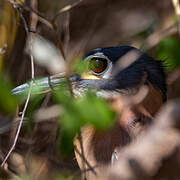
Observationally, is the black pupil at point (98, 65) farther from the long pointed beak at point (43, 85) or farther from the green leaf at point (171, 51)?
the green leaf at point (171, 51)

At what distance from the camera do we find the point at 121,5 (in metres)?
6.93

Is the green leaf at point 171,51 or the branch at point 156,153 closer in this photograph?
the branch at point 156,153

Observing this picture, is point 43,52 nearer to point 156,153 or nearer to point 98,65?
point 98,65

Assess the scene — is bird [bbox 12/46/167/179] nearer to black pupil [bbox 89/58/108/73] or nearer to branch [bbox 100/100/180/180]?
black pupil [bbox 89/58/108/73]

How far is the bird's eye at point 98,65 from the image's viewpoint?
332cm

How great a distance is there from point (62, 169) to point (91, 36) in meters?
2.89

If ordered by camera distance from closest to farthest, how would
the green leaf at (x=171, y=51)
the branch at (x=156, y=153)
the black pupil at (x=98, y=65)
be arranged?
the branch at (x=156, y=153)
the black pupil at (x=98, y=65)
the green leaf at (x=171, y=51)

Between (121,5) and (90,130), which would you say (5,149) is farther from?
(121,5)

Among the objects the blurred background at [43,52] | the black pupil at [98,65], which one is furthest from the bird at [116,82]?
the blurred background at [43,52]

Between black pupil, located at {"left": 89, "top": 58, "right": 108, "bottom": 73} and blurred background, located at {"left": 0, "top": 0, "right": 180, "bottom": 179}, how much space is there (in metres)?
0.41

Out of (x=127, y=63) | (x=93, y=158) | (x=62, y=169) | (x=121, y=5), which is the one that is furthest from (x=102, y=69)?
(x=121, y=5)

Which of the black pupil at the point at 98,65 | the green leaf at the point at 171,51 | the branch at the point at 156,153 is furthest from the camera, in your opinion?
the green leaf at the point at 171,51

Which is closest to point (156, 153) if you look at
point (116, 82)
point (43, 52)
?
point (116, 82)

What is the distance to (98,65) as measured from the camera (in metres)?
3.32
